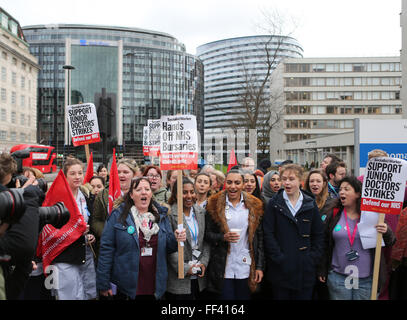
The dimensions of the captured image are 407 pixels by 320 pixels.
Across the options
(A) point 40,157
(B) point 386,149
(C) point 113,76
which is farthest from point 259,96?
(C) point 113,76

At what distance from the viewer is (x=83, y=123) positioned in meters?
6.79

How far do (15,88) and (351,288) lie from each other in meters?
63.4

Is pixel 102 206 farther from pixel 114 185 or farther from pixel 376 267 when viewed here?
pixel 376 267

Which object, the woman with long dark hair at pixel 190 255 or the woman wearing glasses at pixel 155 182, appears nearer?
the woman with long dark hair at pixel 190 255

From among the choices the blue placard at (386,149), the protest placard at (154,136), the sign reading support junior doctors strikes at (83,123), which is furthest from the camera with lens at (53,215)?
the blue placard at (386,149)

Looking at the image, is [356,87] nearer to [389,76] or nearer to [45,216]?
[389,76]

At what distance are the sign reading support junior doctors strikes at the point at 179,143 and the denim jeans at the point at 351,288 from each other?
2.06 m

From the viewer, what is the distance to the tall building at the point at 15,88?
175 feet

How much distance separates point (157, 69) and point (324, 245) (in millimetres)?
99238

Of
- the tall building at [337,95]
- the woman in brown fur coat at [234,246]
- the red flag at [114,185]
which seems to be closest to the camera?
the woman in brown fur coat at [234,246]

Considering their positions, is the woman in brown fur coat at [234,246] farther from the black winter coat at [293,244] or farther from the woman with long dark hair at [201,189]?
the woman with long dark hair at [201,189]

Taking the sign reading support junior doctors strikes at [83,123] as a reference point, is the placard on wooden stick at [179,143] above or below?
below

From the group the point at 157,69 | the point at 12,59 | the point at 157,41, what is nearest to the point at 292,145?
the point at 12,59

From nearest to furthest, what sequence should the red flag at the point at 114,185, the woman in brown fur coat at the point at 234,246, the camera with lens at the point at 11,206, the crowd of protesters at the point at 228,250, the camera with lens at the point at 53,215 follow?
the camera with lens at the point at 11,206 → the camera with lens at the point at 53,215 → the crowd of protesters at the point at 228,250 → the woman in brown fur coat at the point at 234,246 → the red flag at the point at 114,185
